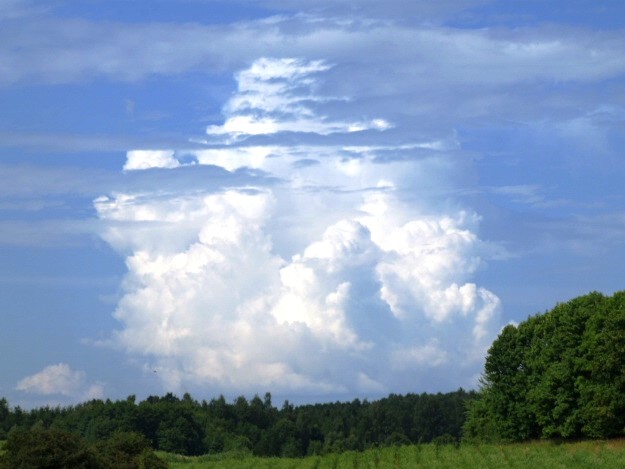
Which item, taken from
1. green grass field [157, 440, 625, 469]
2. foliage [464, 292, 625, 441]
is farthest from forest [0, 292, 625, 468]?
green grass field [157, 440, 625, 469]

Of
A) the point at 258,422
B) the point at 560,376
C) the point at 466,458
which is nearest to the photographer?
the point at 466,458

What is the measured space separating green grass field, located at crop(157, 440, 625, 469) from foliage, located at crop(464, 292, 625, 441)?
1.97m

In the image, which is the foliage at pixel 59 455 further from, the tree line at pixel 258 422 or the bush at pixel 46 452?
the tree line at pixel 258 422

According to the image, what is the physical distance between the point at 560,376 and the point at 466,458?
15.4 meters

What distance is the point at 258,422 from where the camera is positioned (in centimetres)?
16462

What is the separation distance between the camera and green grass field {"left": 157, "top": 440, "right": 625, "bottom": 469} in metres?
53.1

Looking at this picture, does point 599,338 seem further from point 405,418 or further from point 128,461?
point 405,418

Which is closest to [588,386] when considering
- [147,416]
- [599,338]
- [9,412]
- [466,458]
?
[599,338]

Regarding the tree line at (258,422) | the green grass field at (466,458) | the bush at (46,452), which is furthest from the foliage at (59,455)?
the tree line at (258,422)

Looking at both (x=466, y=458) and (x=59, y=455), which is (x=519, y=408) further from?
(x=59, y=455)

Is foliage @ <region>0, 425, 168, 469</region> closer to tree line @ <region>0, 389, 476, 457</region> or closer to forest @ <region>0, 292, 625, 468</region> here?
forest @ <region>0, 292, 625, 468</region>

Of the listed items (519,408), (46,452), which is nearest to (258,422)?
(519,408)

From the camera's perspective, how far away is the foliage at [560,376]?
65.1 m

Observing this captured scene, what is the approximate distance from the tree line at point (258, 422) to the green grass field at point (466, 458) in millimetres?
46606
